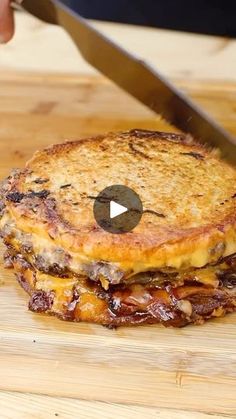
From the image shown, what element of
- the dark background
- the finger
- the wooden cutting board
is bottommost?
the wooden cutting board

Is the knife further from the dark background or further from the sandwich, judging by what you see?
the dark background

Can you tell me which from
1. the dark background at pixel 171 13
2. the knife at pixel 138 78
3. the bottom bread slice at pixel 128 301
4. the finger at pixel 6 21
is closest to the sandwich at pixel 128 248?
the bottom bread slice at pixel 128 301

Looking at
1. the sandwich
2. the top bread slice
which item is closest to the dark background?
the top bread slice

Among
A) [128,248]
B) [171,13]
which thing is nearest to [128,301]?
[128,248]

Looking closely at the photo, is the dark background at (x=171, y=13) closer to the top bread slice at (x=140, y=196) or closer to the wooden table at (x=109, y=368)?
the top bread slice at (x=140, y=196)

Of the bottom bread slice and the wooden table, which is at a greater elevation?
the bottom bread slice

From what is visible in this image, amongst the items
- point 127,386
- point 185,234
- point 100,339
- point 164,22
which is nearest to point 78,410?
point 127,386
